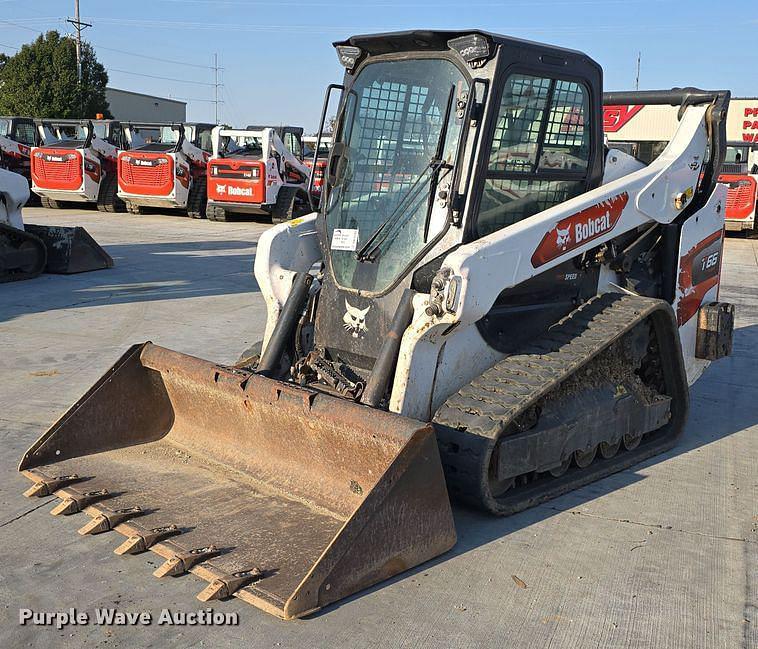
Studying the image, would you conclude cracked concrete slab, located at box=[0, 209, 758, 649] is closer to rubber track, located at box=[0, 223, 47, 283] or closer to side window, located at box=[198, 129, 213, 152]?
rubber track, located at box=[0, 223, 47, 283]

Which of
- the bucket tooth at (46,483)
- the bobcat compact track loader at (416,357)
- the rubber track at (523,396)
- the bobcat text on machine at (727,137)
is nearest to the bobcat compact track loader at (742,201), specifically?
the bobcat text on machine at (727,137)

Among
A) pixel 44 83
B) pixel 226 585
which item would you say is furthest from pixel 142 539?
pixel 44 83

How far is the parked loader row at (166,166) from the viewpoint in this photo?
65.0 feet

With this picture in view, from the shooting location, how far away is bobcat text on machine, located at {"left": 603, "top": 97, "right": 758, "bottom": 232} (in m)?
7.27

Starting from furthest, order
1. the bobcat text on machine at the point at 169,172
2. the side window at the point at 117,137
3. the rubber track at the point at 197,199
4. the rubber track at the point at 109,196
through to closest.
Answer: the side window at the point at 117,137 < the rubber track at the point at 109,196 < the rubber track at the point at 197,199 < the bobcat text on machine at the point at 169,172

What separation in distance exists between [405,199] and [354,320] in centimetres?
74

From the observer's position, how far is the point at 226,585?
3.72 m

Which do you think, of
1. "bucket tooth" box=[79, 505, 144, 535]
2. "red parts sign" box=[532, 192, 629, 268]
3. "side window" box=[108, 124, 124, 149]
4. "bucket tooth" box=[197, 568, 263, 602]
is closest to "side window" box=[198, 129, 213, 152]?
"side window" box=[108, 124, 124, 149]

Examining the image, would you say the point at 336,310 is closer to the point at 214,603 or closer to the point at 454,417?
the point at 454,417

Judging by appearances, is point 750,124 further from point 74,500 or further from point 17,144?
point 74,500

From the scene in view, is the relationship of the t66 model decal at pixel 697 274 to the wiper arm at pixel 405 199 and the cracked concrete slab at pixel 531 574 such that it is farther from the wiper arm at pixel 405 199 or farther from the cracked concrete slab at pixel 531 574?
the wiper arm at pixel 405 199

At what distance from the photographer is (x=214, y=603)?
3719 mm

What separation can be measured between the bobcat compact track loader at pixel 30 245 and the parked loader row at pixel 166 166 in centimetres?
722

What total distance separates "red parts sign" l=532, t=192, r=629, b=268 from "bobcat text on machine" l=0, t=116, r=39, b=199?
2099cm
